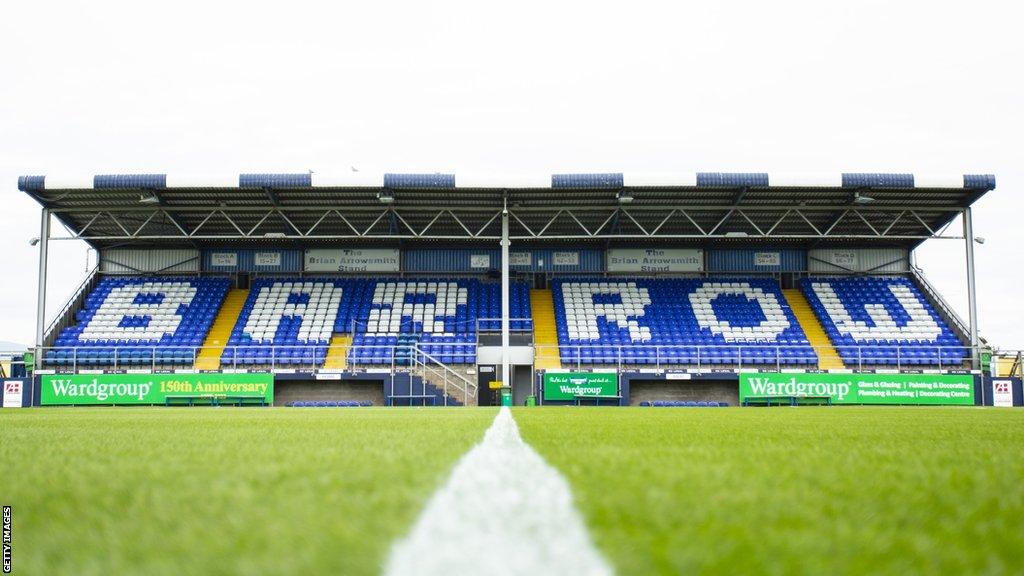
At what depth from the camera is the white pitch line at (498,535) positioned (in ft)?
3.57

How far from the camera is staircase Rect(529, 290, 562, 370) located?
2392 centimetres

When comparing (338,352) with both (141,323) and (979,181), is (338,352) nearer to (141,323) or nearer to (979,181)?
(141,323)

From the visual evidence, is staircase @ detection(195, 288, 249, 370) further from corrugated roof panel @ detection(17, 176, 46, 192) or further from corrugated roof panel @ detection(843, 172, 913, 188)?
corrugated roof panel @ detection(843, 172, 913, 188)

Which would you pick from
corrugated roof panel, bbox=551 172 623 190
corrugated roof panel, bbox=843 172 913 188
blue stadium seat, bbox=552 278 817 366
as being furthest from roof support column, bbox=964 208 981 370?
corrugated roof panel, bbox=551 172 623 190

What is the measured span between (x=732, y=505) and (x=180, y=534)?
107 centimetres

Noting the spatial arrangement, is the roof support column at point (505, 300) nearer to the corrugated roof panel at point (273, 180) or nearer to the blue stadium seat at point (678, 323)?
the blue stadium seat at point (678, 323)

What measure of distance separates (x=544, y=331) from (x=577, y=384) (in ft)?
13.0

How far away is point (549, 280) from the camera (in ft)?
92.3

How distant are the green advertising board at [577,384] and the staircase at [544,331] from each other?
1.77 meters

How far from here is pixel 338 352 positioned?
23.9 m

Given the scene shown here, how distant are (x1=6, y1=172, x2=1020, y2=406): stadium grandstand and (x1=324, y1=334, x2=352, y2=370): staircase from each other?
0.22ft

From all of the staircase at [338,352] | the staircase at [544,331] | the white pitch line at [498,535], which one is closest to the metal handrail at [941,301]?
the staircase at [544,331]

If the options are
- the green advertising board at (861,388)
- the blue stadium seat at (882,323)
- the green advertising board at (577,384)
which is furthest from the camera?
the blue stadium seat at (882,323)

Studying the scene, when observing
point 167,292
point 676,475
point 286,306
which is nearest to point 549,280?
point 286,306
